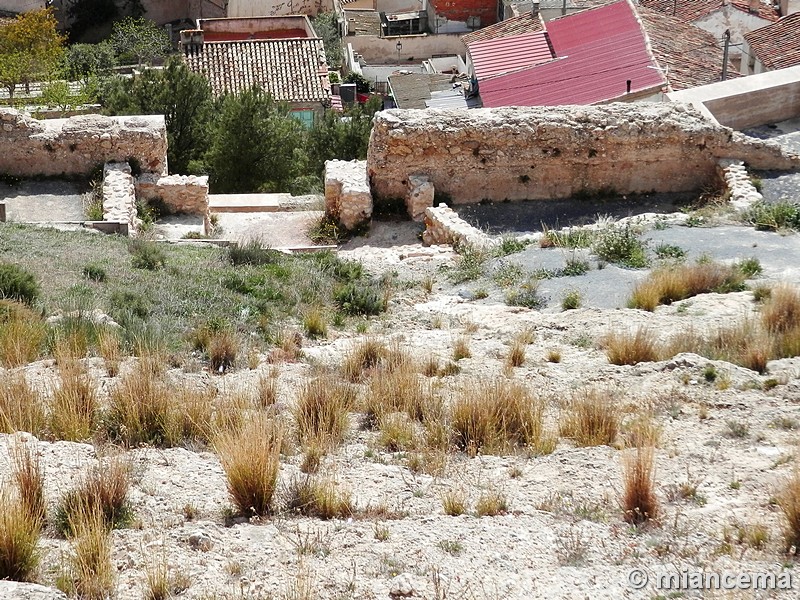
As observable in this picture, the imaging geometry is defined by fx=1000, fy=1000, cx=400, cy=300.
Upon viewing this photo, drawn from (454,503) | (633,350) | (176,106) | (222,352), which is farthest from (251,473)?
(176,106)

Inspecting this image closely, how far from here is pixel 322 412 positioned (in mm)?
6859

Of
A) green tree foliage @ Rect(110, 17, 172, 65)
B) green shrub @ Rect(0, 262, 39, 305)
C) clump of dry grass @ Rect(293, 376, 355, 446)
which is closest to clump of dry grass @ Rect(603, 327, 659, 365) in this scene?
clump of dry grass @ Rect(293, 376, 355, 446)

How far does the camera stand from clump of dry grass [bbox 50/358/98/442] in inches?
252

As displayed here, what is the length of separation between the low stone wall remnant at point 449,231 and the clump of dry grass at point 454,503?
722 centimetres

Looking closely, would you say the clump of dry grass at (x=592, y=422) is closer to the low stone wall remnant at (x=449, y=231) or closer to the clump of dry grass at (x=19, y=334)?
the clump of dry grass at (x=19, y=334)

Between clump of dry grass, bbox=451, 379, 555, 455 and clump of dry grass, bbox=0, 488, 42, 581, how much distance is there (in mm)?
2838

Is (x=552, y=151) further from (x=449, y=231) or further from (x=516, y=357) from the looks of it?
(x=516, y=357)

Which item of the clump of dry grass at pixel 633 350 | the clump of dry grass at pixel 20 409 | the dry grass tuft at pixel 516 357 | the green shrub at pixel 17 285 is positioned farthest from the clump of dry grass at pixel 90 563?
the green shrub at pixel 17 285

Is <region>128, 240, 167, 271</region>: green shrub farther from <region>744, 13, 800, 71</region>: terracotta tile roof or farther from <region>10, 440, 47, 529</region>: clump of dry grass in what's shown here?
<region>744, 13, 800, 71</region>: terracotta tile roof

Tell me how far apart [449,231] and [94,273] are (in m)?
5.00

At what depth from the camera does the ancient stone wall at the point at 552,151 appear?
48.1 ft

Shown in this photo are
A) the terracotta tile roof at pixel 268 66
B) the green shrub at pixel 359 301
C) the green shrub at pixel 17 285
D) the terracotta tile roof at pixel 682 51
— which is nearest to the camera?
the green shrub at pixel 17 285

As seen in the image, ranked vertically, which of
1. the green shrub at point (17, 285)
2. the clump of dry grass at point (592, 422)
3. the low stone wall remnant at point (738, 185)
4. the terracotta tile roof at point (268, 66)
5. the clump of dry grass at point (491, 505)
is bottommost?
the clump of dry grass at point (491, 505)

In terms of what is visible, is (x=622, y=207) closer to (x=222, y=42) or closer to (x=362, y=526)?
(x=362, y=526)
